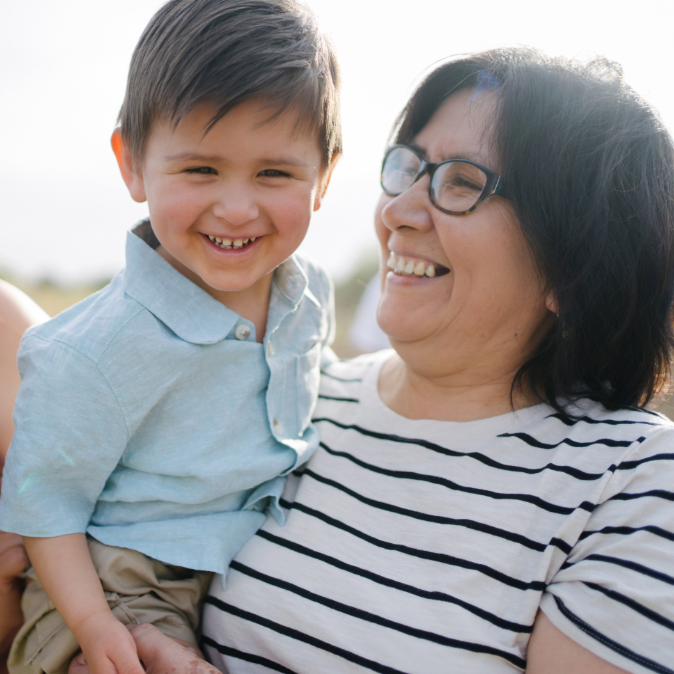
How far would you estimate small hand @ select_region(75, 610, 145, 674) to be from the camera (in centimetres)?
132

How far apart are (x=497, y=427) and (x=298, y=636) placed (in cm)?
75

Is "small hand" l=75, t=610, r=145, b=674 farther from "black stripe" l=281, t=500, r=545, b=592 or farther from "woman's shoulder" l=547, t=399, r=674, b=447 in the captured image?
"woman's shoulder" l=547, t=399, r=674, b=447

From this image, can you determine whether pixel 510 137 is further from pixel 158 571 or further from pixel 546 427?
pixel 158 571

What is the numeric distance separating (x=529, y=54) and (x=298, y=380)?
1.17 meters

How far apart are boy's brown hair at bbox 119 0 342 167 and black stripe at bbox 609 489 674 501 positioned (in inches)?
45.0

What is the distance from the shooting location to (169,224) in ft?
4.74

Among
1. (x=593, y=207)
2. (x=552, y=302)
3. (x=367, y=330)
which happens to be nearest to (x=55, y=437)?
(x=552, y=302)

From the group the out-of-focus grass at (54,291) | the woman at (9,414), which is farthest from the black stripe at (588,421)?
the out-of-focus grass at (54,291)

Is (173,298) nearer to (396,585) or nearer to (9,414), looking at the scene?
(9,414)

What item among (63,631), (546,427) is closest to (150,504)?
(63,631)

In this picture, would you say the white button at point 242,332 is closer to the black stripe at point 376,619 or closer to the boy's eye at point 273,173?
the boy's eye at point 273,173

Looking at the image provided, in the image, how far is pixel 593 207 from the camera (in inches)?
60.6

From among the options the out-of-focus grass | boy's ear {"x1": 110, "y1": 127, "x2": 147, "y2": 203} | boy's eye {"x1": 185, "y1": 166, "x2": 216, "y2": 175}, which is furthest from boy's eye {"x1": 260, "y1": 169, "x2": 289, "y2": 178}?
the out-of-focus grass

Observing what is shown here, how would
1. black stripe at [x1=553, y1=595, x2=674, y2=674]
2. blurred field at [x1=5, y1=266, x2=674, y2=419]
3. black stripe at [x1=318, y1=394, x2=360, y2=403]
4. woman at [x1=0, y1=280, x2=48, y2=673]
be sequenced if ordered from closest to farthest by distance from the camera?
black stripe at [x1=553, y1=595, x2=674, y2=674], woman at [x1=0, y1=280, x2=48, y2=673], black stripe at [x1=318, y1=394, x2=360, y2=403], blurred field at [x1=5, y1=266, x2=674, y2=419]
